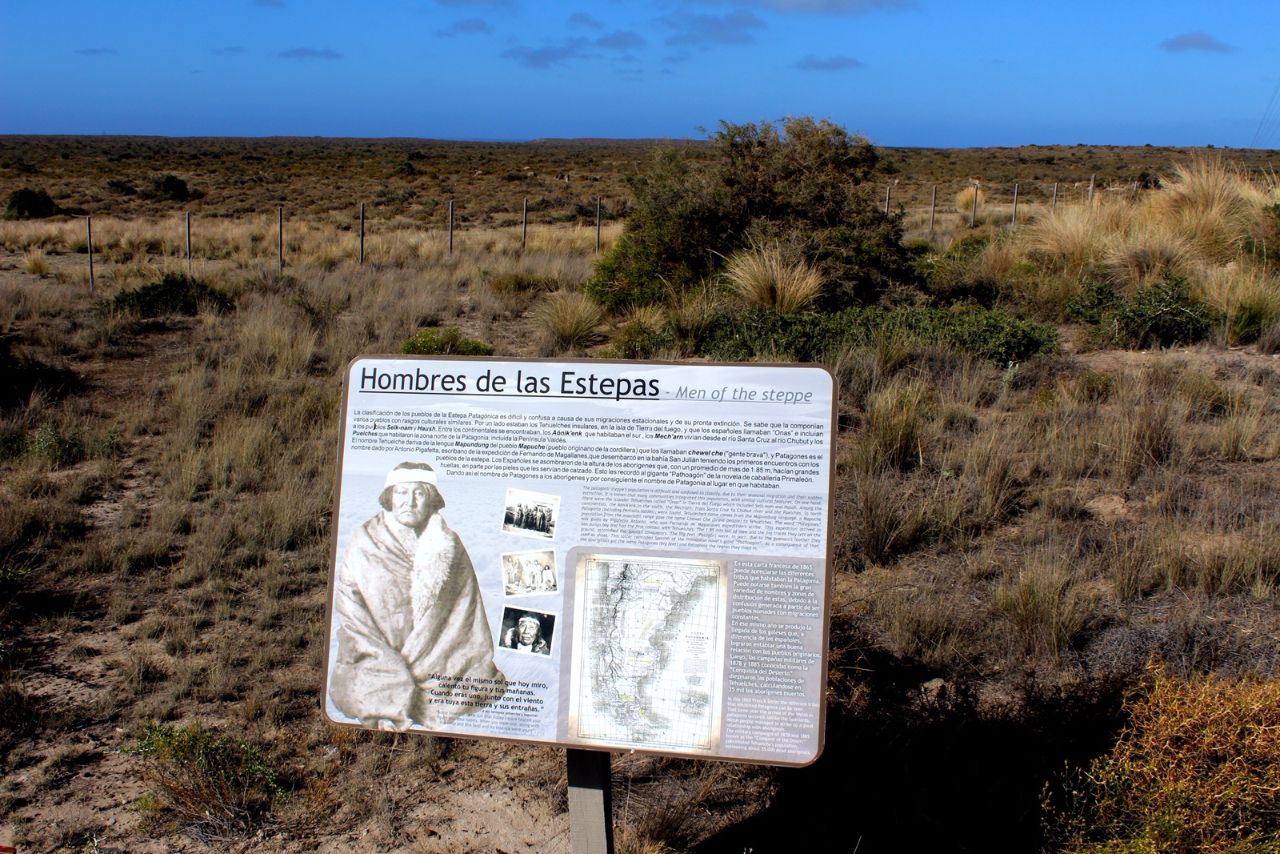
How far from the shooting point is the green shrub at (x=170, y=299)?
1217 cm

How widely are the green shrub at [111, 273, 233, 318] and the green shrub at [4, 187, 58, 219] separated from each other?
17504 mm

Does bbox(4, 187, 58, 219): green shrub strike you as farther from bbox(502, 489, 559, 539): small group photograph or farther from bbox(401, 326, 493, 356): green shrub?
bbox(502, 489, 559, 539): small group photograph

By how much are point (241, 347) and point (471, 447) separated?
26.6 feet

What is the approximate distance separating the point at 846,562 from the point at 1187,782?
2347 millimetres

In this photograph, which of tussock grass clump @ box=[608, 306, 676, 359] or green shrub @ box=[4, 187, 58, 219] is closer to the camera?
tussock grass clump @ box=[608, 306, 676, 359]

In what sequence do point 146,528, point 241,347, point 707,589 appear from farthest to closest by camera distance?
point 241,347 < point 146,528 < point 707,589

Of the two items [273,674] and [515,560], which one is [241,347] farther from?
[515,560]

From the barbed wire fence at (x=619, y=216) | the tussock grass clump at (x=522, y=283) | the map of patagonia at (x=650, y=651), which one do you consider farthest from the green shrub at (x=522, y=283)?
the map of patagonia at (x=650, y=651)

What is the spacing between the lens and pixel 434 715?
2871mm

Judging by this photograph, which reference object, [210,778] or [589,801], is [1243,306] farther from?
[210,778]

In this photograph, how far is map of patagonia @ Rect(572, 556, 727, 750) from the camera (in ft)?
9.04

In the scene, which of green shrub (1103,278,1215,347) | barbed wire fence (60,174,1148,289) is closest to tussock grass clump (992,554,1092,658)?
green shrub (1103,278,1215,347)

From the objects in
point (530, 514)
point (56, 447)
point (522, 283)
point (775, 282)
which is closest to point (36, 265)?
point (522, 283)

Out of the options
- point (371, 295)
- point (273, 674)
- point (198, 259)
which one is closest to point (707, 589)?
point (273, 674)
